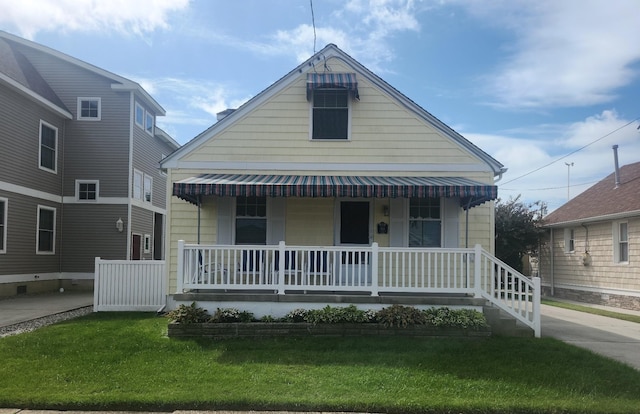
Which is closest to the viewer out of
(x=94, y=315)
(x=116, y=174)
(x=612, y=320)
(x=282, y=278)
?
(x=282, y=278)

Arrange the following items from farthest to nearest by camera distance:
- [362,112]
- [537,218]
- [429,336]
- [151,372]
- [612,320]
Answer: [537,218] < [612,320] < [362,112] < [429,336] < [151,372]

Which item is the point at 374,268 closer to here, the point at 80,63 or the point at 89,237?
the point at 89,237

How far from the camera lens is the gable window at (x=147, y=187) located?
64.2ft

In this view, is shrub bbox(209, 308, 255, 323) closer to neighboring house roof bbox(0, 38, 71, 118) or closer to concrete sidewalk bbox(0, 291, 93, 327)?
concrete sidewalk bbox(0, 291, 93, 327)

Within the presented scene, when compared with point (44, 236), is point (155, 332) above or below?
below

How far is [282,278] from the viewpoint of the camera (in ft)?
27.3

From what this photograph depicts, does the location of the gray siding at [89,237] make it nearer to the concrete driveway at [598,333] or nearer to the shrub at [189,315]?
the shrub at [189,315]

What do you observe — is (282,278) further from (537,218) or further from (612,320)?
(537,218)

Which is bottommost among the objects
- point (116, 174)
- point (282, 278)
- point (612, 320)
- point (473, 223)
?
point (612, 320)

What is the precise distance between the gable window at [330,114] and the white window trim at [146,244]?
1196cm

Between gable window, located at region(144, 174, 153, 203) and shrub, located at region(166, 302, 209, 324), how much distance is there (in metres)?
12.8

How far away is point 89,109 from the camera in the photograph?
17469mm

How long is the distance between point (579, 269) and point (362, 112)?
11.7 meters

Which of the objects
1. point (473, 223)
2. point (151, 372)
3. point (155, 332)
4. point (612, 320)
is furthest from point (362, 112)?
point (612, 320)
